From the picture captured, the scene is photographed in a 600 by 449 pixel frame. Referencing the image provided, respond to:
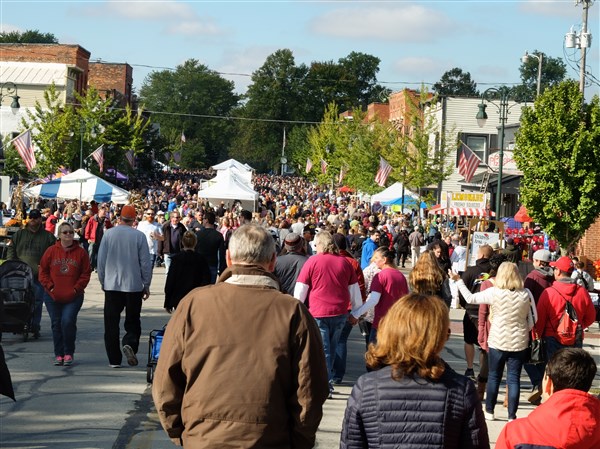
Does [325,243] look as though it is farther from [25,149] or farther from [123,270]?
[25,149]

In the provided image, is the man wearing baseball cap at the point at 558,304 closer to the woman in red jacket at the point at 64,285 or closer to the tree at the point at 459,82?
the woman in red jacket at the point at 64,285

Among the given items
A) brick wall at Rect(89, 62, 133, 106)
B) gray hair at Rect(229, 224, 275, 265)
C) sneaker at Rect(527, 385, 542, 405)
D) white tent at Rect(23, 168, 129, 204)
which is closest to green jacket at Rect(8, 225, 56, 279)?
sneaker at Rect(527, 385, 542, 405)

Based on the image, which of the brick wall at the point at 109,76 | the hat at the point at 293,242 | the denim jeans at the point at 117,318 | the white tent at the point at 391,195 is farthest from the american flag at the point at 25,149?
the brick wall at the point at 109,76

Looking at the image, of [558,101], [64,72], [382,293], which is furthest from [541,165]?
[64,72]

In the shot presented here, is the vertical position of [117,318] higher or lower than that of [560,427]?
lower

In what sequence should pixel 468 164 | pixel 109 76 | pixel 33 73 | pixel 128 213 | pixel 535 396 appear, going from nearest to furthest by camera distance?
pixel 535 396
pixel 128 213
pixel 468 164
pixel 33 73
pixel 109 76

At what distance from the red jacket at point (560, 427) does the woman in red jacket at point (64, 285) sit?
26.9 feet

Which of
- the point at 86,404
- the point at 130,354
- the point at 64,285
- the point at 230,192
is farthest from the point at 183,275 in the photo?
the point at 230,192

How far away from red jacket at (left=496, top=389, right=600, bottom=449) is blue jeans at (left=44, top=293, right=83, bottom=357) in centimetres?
817

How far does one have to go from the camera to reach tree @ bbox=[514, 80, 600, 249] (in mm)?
26641

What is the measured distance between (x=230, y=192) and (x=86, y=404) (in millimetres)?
28031

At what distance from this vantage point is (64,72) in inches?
3297

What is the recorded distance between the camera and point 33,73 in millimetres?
83062

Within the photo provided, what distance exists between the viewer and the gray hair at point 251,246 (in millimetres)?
4859
